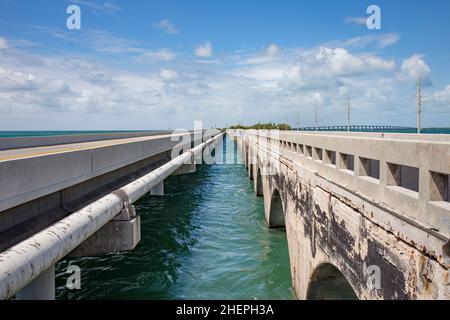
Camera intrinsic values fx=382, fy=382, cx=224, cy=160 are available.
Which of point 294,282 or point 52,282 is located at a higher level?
point 52,282

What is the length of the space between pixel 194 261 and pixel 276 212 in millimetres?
5037

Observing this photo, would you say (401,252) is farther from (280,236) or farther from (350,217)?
(280,236)

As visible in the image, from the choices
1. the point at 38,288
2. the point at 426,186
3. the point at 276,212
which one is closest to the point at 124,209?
the point at 38,288

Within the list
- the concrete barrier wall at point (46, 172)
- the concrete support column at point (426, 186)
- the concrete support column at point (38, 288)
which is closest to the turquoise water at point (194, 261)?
the concrete barrier wall at point (46, 172)

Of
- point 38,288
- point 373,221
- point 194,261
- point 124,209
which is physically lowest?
point 194,261

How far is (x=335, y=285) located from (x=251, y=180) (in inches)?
996

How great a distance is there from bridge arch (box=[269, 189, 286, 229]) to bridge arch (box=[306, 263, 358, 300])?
22.9ft

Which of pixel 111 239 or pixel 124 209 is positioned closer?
pixel 111 239

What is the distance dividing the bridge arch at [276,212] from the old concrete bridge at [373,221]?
5936 mm

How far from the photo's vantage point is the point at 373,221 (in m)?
5.22

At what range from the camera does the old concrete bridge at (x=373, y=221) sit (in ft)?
13.2

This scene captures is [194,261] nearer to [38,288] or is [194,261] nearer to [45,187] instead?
[45,187]
